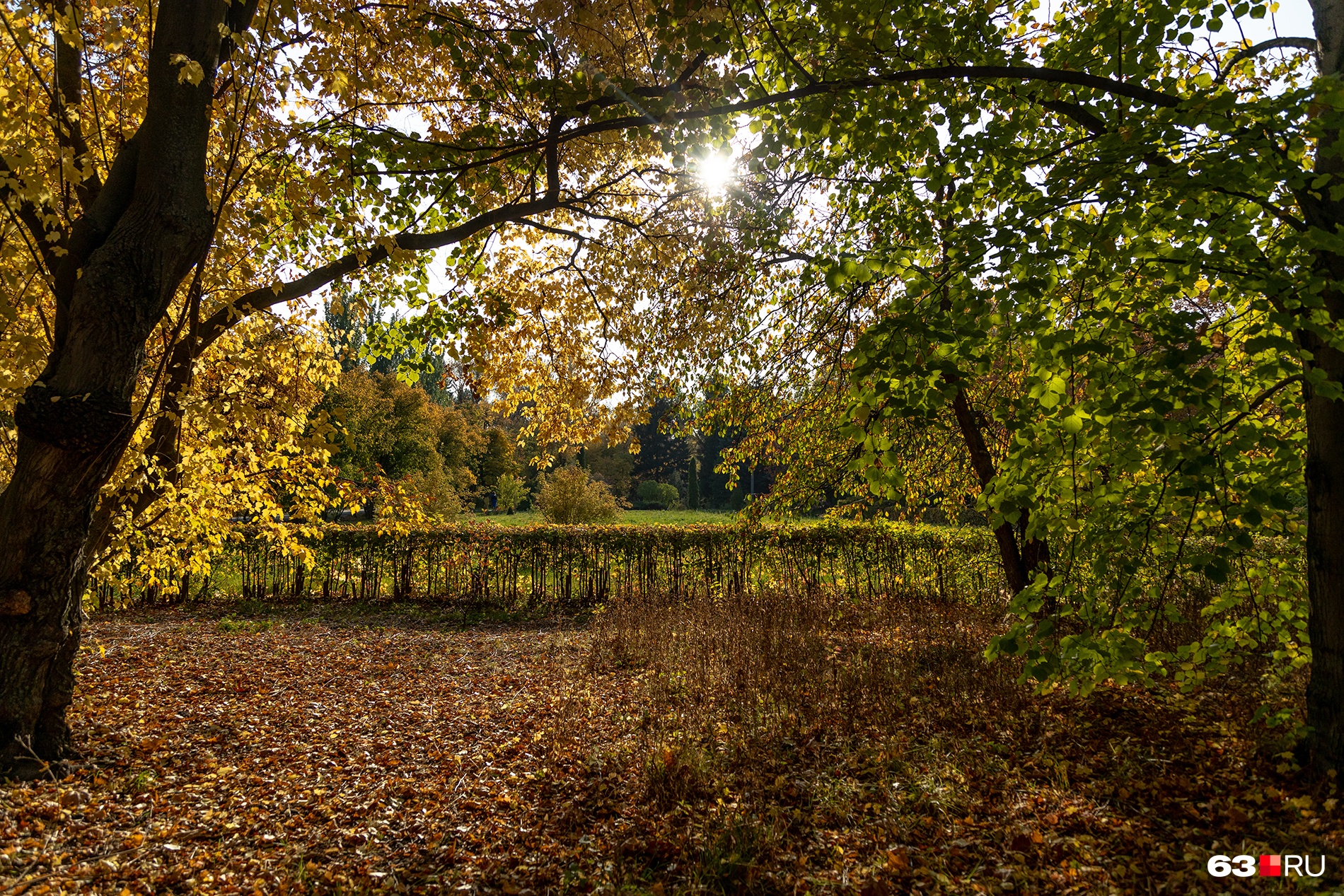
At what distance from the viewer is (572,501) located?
54.1 feet

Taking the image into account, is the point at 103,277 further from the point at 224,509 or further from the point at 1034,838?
the point at 1034,838

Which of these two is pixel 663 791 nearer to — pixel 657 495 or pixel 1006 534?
pixel 1006 534

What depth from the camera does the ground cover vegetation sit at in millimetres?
2781

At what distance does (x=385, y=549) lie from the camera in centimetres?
1195

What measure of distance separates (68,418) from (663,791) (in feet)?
12.6

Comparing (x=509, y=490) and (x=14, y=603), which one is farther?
(x=509, y=490)

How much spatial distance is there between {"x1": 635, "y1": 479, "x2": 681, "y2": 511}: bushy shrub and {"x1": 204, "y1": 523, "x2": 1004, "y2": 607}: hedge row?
2749 centimetres

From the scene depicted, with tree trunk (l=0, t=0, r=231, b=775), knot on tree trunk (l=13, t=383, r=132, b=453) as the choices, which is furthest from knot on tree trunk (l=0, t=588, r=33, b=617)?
knot on tree trunk (l=13, t=383, r=132, b=453)

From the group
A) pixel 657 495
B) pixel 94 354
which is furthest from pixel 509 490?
pixel 94 354

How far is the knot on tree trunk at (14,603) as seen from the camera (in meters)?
3.54

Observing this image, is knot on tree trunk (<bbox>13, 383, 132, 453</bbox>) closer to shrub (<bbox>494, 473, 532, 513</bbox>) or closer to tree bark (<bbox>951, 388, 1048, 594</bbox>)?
tree bark (<bbox>951, 388, 1048, 594</bbox>)

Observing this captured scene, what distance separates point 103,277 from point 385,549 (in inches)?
359

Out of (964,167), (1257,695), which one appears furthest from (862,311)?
(1257,695)

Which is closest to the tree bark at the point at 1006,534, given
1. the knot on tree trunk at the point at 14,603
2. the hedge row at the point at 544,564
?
the hedge row at the point at 544,564
